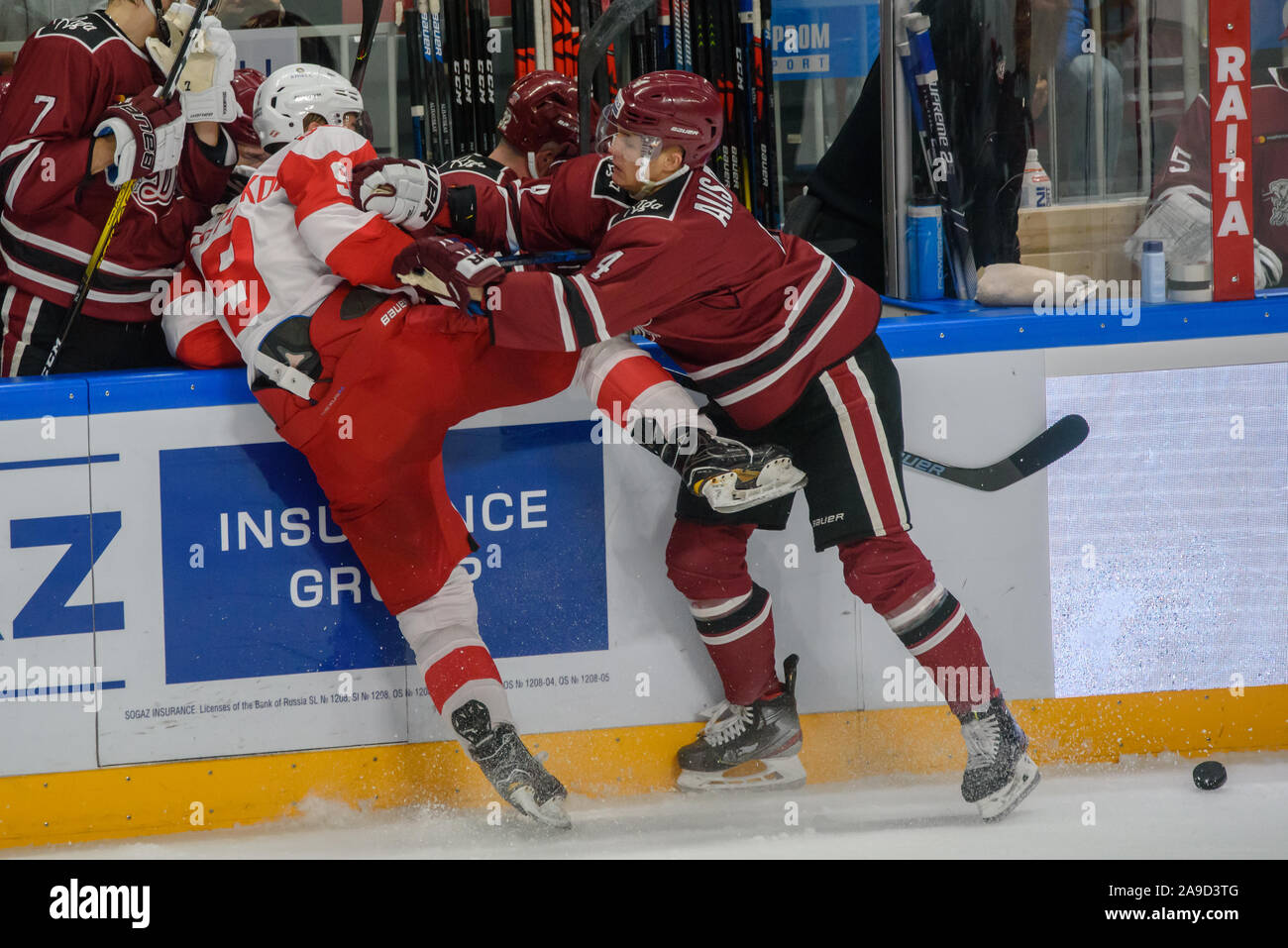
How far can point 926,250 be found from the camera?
323cm

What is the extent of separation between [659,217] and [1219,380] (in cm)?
127

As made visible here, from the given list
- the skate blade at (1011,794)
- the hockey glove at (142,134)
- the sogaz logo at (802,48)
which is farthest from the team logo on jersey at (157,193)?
the sogaz logo at (802,48)

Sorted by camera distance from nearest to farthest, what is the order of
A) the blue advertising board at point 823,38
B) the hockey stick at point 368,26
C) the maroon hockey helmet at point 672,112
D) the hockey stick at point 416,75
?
the maroon hockey helmet at point 672,112, the hockey stick at point 368,26, the hockey stick at point 416,75, the blue advertising board at point 823,38

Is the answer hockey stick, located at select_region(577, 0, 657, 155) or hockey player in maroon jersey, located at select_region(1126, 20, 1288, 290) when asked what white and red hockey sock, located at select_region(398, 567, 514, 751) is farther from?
hockey player in maroon jersey, located at select_region(1126, 20, 1288, 290)

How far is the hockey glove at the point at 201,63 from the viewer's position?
2.70 metres

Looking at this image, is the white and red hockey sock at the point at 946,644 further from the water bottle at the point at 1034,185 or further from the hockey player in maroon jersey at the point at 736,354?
the water bottle at the point at 1034,185

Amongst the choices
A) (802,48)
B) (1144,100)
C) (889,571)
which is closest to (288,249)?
(889,571)

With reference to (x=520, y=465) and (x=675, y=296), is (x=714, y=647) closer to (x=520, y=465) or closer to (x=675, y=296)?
(x=520, y=465)

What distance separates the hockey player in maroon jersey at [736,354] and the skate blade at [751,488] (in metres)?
0.17

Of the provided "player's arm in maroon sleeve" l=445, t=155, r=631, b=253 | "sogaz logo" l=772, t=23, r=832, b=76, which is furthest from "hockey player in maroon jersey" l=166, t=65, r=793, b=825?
"sogaz logo" l=772, t=23, r=832, b=76

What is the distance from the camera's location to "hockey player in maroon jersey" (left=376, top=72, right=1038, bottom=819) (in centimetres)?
→ 237

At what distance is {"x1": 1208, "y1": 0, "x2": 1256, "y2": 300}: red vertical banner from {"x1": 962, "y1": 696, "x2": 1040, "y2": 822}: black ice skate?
1.03 meters

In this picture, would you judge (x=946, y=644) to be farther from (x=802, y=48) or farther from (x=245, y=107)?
(x=802, y=48)

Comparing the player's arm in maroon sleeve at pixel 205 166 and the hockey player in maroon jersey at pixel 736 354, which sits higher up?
the player's arm in maroon sleeve at pixel 205 166
